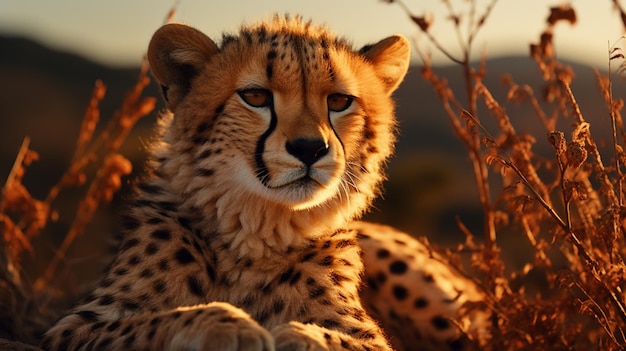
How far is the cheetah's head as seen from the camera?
215cm

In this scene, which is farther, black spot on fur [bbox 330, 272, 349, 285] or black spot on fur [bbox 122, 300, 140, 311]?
black spot on fur [bbox 330, 272, 349, 285]

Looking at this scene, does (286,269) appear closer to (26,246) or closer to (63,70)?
(26,246)

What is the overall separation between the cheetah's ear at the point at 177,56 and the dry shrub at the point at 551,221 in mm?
678

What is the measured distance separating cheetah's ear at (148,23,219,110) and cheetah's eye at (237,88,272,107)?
22 cm

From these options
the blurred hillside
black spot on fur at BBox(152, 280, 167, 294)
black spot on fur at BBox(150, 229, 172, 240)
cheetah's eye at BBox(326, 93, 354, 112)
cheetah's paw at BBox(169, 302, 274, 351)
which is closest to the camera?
cheetah's paw at BBox(169, 302, 274, 351)

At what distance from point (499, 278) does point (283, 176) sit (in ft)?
3.42

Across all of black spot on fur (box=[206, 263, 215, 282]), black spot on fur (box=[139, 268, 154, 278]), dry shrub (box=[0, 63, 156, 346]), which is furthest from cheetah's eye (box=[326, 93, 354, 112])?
dry shrub (box=[0, 63, 156, 346])

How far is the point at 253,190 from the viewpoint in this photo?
7.18 feet

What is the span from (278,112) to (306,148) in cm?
17

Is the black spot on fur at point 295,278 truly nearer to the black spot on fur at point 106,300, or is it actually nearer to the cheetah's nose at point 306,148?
the cheetah's nose at point 306,148

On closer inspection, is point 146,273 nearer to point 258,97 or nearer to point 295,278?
point 295,278

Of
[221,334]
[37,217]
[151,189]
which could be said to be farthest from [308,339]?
[37,217]

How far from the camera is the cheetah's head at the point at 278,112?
2.15 meters

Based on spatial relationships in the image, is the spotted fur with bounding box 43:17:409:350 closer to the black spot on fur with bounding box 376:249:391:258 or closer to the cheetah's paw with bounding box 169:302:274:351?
the cheetah's paw with bounding box 169:302:274:351
